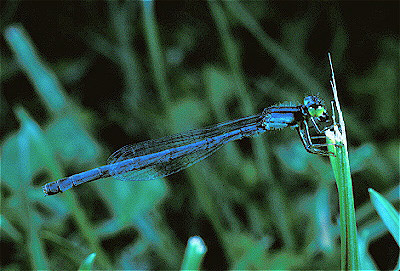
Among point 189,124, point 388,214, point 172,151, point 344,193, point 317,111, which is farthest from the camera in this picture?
point 189,124

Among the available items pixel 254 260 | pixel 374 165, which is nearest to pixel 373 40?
pixel 374 165

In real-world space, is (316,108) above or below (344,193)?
above

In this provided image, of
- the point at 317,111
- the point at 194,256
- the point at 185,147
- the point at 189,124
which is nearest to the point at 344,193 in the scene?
the point at 194,256

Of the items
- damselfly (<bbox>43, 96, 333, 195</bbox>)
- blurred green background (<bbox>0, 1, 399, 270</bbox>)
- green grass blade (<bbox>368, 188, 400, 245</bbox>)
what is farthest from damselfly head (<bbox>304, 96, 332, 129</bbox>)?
green grass blade (<bbox>368, 188, 400, 245</bbox>)

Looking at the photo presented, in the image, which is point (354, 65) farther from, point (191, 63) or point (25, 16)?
point (25, 16)

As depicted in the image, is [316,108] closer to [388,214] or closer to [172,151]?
[388,214]

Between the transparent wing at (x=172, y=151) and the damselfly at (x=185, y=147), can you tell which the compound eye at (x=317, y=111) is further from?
the transparent wing at (x=172, y=151)

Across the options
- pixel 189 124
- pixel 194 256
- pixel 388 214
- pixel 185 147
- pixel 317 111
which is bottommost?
pixel 388 214
